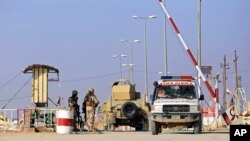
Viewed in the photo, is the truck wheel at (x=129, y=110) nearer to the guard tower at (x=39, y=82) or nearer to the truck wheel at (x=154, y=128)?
the guard tower at (x=39, y=82)

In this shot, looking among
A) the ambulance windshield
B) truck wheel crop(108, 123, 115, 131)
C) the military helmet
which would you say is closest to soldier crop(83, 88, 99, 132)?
the military helmet

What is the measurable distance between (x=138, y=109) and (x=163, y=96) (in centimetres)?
847

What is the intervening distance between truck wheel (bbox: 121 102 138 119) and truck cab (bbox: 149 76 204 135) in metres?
7.59

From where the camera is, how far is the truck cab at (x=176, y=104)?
24938mm

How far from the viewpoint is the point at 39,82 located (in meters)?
28.4

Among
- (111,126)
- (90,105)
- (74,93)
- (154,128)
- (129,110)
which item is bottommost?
(111,126)

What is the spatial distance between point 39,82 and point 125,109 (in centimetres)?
682

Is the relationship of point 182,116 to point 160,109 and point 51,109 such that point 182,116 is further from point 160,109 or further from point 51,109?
point 51,109

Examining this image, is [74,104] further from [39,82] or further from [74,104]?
→ [39,82]

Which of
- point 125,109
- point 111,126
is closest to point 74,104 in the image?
point 125,109

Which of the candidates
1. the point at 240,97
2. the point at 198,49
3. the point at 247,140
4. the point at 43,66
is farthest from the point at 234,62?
the point at 247,140

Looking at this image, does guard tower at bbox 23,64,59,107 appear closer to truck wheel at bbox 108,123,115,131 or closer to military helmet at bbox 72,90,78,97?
military helmet at bbox 72,90,78,97

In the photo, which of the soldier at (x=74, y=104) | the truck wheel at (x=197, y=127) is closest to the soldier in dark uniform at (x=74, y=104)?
the soldier at (x=74, y=104)

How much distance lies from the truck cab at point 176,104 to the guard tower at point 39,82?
5.41 m
